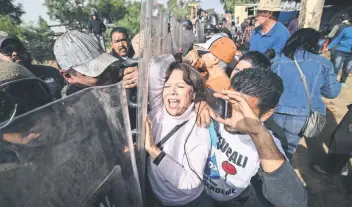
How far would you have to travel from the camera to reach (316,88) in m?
2.22

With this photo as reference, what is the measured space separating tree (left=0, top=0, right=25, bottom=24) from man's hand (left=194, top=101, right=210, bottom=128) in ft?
74.3

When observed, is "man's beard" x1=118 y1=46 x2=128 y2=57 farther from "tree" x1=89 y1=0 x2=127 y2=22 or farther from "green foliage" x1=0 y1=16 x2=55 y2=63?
"tree" x1=89 y1=0 x2=127 y2=22

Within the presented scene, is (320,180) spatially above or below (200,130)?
below

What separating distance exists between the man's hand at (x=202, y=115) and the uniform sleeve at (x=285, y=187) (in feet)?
1.67

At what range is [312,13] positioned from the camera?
4.11 m

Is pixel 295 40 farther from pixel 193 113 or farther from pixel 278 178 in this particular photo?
pixel 278 178

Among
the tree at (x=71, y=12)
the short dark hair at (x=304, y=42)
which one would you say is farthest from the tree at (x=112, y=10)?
the short dark hair at (x=304, y=42)

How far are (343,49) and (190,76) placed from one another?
216 inches

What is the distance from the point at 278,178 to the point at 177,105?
74cm

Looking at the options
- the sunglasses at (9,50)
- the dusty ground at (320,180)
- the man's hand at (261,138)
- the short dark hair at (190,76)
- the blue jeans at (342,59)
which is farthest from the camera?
the blue jeans at (342,59)

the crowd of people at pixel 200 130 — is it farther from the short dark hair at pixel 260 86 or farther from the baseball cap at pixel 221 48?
the baseball cap at pixel 221 48

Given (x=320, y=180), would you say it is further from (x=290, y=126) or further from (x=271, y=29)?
(x=271, y=29)

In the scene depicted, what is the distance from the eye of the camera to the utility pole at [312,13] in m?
4.08

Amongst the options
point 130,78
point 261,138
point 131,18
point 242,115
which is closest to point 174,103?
point 130,78
